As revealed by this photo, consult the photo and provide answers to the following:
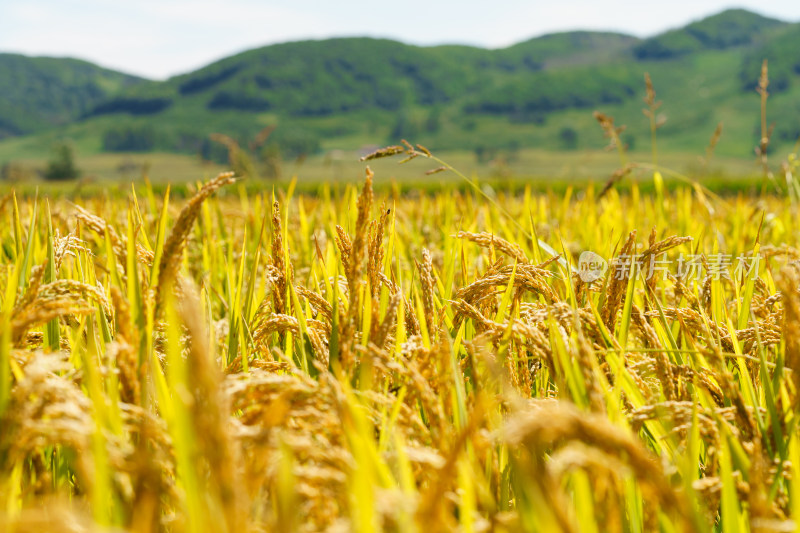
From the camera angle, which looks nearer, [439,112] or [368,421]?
[368,421]

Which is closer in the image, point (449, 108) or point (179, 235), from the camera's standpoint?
point (179, 235)

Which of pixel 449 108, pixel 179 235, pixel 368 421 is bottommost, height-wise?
pixel 368 421

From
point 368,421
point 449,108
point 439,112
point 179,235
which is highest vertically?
point 449,108

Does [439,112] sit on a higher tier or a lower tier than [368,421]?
higher

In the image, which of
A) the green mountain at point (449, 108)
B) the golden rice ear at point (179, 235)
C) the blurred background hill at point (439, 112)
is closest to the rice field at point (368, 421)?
the golden rice ear at point (179, 235)

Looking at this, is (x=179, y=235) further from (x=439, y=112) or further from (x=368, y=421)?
(x=439, y=112)

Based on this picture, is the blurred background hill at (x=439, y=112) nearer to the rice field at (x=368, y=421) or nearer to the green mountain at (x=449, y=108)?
the green mountain at (x=449, y=108)

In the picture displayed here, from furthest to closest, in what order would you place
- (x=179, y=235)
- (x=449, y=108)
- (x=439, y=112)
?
(x=449, y=108), (x=439, y=112), (x=179, y=235)

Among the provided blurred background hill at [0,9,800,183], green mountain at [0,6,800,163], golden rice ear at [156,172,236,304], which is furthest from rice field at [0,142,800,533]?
green mountain at [0,6,800,163]

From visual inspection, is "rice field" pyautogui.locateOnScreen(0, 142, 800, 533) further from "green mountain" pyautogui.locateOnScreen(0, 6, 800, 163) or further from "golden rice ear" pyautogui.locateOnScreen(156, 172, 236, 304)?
"green mountain" pyautogui.locateOnScreen(0, 6, 800, 163)

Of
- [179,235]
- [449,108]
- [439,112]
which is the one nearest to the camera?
[179,235]

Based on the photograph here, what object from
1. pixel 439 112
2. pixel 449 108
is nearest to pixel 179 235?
pixel 439 112

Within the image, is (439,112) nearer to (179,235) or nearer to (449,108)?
(449,108)

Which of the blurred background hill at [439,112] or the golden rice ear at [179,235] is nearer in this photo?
the golden rice ear at [179,235]
